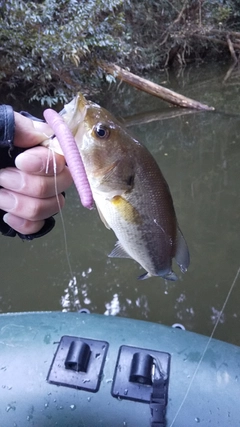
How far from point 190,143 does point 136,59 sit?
6.53 metres

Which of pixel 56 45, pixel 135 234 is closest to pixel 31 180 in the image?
pixel 135 234

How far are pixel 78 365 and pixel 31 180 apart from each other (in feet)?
2.89

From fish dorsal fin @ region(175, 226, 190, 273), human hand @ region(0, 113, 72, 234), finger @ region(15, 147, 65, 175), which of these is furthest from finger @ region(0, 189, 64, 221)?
fish dorsal fin @ region(175, 226, 190, 273)

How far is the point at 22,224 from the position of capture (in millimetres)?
1186

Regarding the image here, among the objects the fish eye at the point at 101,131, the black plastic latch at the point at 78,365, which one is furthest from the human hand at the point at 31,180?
the black plastic latch at the point at 78,365

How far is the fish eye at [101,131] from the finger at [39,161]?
14 cm

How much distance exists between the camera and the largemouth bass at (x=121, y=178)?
1.01 m

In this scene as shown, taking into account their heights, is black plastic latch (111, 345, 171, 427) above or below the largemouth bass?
below

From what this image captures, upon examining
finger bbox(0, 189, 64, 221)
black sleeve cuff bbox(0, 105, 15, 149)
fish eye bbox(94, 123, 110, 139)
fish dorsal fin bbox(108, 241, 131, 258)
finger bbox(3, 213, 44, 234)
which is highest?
fish eye bbox(94, 123, 110, 139)

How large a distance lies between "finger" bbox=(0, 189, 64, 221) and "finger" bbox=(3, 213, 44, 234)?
2 cm

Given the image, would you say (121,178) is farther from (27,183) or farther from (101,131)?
(27,183)

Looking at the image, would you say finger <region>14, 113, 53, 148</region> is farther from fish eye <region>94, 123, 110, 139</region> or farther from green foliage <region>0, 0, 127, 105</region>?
green foliage <region>0, 0, 127, 105</region>

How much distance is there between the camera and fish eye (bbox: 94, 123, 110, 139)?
100 centimetres

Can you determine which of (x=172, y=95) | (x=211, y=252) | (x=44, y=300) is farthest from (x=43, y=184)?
(x=172, y=95)
